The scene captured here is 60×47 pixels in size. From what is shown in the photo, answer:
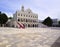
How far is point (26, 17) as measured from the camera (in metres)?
46.2

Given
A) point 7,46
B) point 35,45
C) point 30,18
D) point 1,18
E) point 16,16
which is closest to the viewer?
point 7,46

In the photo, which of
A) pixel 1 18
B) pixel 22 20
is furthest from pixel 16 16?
pixel 1 18

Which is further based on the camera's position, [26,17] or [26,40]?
[26,17]

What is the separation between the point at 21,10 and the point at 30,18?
178 inches

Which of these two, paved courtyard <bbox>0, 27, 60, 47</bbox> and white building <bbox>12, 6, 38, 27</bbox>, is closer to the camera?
paved courtyard <bbox>0, 27, 60, 47</bbox>

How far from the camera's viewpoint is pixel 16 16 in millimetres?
44125

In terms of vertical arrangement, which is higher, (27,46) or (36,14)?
(36,14)

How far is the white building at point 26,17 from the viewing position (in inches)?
1741

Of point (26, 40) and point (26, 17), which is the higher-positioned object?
point (26, 17)

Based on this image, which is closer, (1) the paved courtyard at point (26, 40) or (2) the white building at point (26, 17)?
(1) the paved courtyard at point (26, 40)

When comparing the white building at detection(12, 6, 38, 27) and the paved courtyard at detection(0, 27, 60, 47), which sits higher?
the white building at detection(12, 6, 38, 27)

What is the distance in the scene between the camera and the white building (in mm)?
44219

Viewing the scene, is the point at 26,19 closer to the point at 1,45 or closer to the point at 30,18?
the point at 30,18

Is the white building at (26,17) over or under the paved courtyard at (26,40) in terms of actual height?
over
